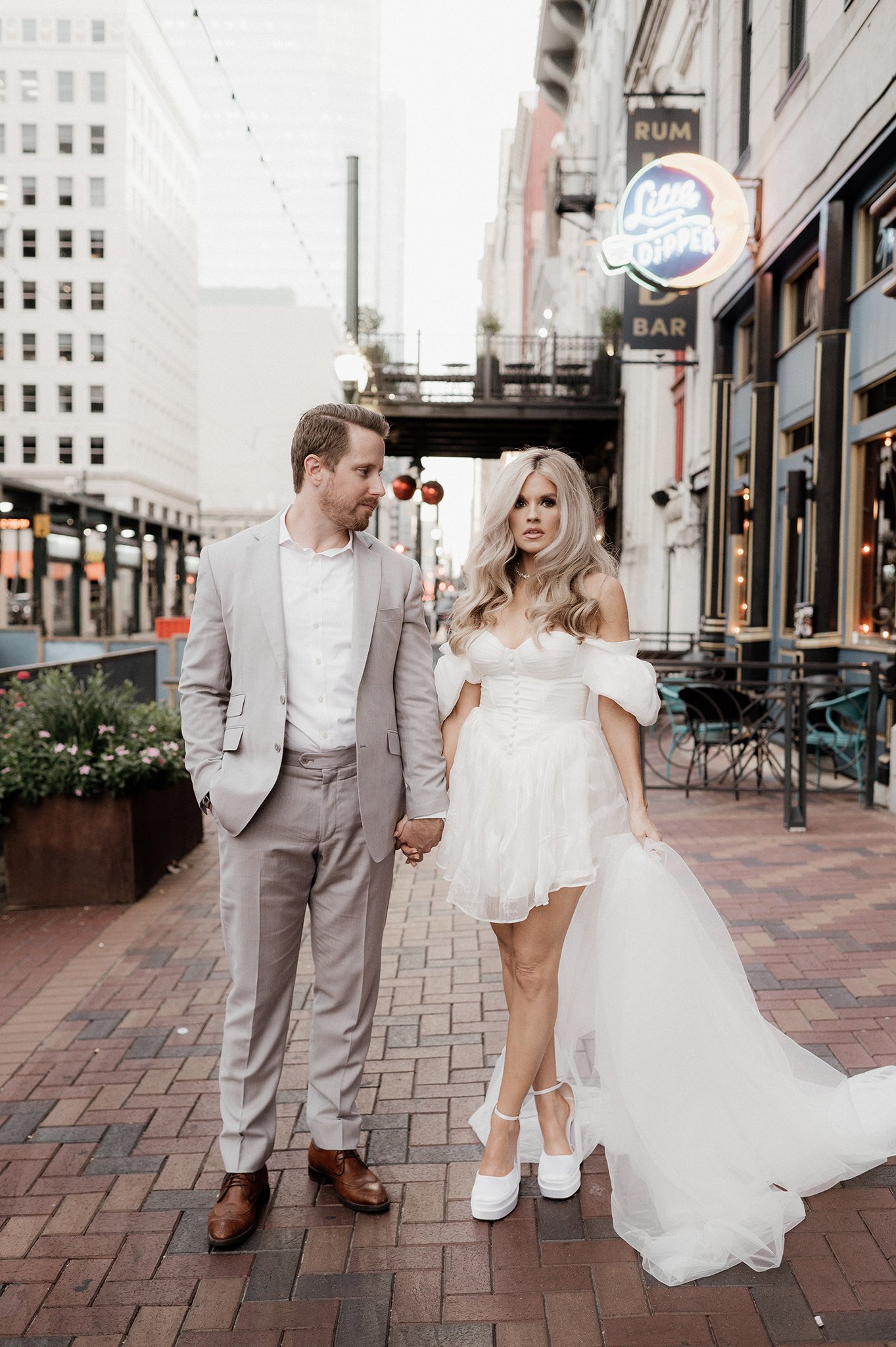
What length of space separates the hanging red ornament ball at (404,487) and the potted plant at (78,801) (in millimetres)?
11896

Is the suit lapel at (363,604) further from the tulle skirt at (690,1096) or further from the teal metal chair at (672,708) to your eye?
the teal metal chair at (672,708)

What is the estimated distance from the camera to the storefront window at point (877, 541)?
8695 mm

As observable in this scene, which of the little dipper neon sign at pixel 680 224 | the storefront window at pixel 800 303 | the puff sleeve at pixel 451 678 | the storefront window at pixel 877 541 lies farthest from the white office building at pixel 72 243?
the puff sleeve at pixel 451 678

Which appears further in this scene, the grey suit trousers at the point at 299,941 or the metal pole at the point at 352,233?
the metal pole at the point at 352,233

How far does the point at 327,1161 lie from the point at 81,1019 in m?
1.70

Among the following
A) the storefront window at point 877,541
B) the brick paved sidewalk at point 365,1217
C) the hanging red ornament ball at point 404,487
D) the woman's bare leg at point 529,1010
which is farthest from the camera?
the hanging red ornament ball at point 404,487

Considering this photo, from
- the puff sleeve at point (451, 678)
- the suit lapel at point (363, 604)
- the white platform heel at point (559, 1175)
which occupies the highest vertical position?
the suit lapel at point (363, 604)

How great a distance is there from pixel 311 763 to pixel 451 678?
1.82 ft

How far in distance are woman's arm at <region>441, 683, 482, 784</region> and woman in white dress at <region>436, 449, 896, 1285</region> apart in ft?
0.09

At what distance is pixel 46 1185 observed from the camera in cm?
301

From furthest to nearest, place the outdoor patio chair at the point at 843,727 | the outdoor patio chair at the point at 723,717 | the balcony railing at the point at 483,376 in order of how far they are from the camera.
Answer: the balcony railing at the point at 483,376 < the outdoor patio chair at the point at 723,717 < the outdoor patio chair at the point at 843,727

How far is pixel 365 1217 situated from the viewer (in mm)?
2836

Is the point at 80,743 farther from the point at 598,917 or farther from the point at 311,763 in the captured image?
the point at 598,917

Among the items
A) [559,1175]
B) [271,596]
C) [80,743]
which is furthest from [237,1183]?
[80,743]
